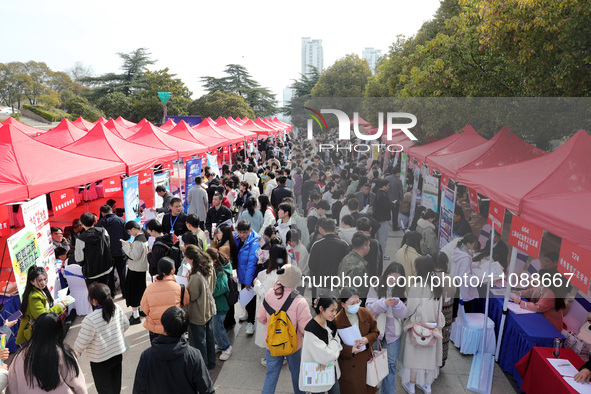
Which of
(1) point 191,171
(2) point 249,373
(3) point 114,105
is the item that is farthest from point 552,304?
(3) point 114,105

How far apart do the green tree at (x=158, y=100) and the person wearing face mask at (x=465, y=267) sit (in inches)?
1562

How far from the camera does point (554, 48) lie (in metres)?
5.27

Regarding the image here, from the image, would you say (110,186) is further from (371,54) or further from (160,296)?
(371,54)

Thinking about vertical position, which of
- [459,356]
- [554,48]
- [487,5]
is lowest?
[459,356]

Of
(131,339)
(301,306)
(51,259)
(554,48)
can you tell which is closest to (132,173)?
(51,259)

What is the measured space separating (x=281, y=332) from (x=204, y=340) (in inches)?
47.1

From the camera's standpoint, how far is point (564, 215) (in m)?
3.40

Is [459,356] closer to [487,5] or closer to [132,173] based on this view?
[487,5]

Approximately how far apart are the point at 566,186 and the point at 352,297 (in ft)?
8.96

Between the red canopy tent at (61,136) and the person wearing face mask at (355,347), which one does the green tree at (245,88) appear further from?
the person wearing face mask at (355,347)

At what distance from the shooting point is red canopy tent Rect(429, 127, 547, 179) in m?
6.33

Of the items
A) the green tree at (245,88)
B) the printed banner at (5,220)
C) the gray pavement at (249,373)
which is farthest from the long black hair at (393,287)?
the green tree at (245,88)

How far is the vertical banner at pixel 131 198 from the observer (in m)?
6.56

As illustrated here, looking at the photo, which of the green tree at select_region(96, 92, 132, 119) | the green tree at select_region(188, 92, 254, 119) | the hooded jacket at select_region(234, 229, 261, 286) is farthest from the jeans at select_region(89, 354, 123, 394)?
the green tree at select_region(96, 92, 132, 119)
